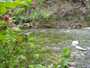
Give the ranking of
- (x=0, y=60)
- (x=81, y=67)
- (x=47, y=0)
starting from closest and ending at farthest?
(x=0, y=60) → (x=81, y=67) → (x=47, y=0)

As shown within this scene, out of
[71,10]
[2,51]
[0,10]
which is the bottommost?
[2,51]

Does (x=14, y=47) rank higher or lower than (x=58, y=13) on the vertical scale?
lower

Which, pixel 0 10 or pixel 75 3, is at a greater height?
pixel 75 3

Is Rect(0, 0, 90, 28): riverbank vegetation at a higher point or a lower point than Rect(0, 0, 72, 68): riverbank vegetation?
higher

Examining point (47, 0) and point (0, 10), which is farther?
point (47, 0)

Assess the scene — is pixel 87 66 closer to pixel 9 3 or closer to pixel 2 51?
pixel 2 51

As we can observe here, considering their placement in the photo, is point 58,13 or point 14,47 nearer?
point 14,47

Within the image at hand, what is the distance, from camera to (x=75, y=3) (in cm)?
975

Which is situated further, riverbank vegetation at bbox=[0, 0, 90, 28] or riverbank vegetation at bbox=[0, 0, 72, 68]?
riverbank vegetation at bbox=[0, 0, 90, 28]

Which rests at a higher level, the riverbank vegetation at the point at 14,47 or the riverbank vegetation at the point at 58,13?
the riverbank vegetation at the point at 58,13

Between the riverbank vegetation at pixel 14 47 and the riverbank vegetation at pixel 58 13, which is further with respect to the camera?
the riverbank vegetation at pixel 58 13

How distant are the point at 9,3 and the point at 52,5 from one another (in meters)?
9.76

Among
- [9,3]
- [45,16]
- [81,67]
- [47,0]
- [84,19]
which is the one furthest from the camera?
[47,0]

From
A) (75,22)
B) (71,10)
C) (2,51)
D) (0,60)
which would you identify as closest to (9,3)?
(2,51)
